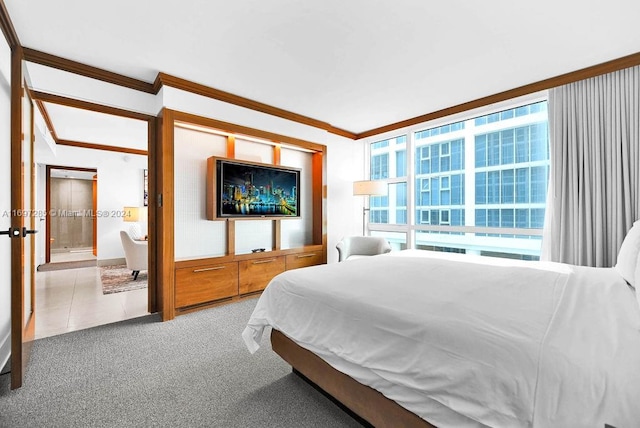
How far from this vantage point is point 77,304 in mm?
3617

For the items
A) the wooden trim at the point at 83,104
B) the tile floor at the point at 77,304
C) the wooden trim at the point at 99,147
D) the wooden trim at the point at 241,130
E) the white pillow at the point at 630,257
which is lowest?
the tile floor at the point at 77,304

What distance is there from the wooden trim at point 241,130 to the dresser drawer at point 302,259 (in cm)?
161

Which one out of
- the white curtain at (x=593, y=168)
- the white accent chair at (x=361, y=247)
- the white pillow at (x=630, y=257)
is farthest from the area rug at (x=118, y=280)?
the white curtain at (x=593, y=168)

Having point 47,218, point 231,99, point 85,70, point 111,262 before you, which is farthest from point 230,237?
point 47,218

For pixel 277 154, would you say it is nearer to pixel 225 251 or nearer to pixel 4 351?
pixel 225 251

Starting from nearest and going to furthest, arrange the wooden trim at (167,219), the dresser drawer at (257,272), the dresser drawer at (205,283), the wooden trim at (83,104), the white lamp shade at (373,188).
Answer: the wooden trim at (83,104)
the wooden trim at (167,219)
the dresser drawer at (205,283)
the dresser drawer at (257,272)
the white lamp shade at (373,188)

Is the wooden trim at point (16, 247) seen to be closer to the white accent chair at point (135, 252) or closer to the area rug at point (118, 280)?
the area rug at point (118, 280)

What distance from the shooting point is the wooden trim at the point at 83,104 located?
2.79 m

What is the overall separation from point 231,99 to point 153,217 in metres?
1.65

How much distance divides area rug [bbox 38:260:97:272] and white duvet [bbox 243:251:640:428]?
5.94m

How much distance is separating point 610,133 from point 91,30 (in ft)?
15.3

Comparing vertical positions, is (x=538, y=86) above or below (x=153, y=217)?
above

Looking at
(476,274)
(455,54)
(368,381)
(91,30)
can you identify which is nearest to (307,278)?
(368,381)

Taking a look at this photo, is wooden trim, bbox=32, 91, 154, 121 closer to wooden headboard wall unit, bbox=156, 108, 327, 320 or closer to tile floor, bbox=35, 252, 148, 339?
Result: wooden headboard wall unit, bbox=156, 108, 327, 320
